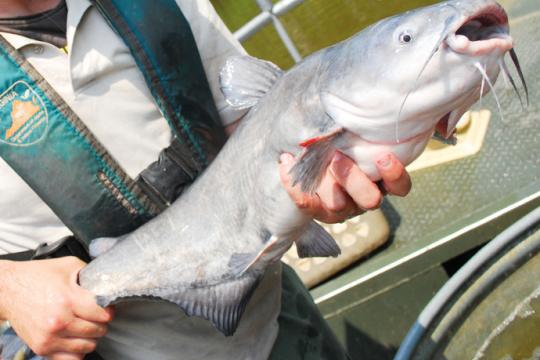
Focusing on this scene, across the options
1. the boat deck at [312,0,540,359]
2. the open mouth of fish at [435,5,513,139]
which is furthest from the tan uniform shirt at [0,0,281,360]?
the boat deck at [312,0,540,359]

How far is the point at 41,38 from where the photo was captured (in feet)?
5.45

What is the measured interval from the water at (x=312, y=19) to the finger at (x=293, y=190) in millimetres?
3104

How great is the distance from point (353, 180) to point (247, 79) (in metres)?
0.53

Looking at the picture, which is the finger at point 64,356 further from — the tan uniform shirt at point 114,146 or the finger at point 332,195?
the finger at point 332,195

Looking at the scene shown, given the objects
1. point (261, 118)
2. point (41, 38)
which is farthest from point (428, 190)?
point (41, 38)

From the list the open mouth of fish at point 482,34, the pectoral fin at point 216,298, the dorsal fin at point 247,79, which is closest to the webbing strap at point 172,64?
the dorsal fin at point 247,79

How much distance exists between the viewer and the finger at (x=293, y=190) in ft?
4.78

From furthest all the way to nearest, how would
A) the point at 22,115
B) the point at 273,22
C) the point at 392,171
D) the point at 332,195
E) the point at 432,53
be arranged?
the point at 273,22 < the point at 22,115 < the point at 332,195 < the point at 392,171 < the point at 432,53

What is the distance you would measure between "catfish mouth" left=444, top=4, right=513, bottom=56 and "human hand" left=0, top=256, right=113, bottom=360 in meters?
1.16

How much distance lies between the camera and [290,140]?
1490 millimetres

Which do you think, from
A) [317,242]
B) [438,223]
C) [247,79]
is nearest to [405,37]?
[247,79]

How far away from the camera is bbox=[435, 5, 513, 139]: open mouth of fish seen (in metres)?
1.09

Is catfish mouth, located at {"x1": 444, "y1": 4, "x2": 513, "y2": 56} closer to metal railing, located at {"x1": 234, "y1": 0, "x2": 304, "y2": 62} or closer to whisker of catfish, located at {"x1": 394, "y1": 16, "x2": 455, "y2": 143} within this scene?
whisker of catfish, located at {"x1": 394, "y1": 16, "x2": 455, "y2": 143}

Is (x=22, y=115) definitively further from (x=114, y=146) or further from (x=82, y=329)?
(x=82, y=329)
